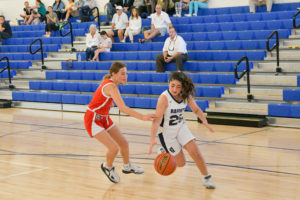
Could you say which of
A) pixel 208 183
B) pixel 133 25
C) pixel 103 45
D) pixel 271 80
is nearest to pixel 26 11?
pixel 103 45

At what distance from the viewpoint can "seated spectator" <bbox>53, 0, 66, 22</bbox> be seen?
57.6 ft

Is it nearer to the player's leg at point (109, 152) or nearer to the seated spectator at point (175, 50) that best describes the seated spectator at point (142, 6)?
the seated spectator at point (175, 50)

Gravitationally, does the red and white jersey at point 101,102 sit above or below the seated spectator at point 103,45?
below

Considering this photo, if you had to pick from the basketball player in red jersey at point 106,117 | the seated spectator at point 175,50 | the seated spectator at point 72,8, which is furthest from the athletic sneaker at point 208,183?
the seated spectator at point 72,8

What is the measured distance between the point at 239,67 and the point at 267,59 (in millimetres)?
673

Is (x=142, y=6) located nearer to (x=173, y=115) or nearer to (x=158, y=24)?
(x=158, y=24)

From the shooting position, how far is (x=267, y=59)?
10.6 metres

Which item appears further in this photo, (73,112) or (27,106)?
(27,106)

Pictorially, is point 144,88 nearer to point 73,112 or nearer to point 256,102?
point 73,112

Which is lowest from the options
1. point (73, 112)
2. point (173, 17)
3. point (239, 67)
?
point (73, 112)

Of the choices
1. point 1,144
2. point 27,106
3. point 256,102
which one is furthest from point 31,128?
point 256,102

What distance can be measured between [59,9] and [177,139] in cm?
1371

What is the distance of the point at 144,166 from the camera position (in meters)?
6.11

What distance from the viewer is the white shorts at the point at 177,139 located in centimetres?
495
